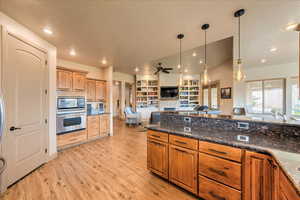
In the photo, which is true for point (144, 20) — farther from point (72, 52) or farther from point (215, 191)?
point (215, 191)

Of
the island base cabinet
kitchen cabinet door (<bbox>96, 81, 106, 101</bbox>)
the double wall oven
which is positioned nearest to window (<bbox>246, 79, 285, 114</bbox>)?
the island base cabinet

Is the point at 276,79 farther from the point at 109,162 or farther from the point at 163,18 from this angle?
the point at 109,162

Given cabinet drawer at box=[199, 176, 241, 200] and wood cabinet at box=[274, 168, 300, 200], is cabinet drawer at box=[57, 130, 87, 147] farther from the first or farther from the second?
wood cabinet at box=[274, 168, 300, 200]

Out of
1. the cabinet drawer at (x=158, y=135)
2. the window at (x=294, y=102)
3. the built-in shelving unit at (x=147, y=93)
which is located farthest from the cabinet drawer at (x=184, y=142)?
the window at (x=294, y=102)

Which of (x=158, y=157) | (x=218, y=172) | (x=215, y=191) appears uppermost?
(x=218, y=172)

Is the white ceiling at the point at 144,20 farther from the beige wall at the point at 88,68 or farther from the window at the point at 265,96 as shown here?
the window at the point at 265,96

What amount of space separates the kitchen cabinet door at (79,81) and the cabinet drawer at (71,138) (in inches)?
55.9

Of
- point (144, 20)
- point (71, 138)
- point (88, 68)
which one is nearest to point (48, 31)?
point (144, 20)

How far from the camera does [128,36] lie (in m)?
2.70

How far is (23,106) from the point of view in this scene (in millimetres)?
2295

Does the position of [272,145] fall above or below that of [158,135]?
above

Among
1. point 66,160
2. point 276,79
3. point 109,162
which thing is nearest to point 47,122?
point 66,160

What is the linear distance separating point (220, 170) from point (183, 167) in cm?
52

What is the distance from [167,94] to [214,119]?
6288mm
